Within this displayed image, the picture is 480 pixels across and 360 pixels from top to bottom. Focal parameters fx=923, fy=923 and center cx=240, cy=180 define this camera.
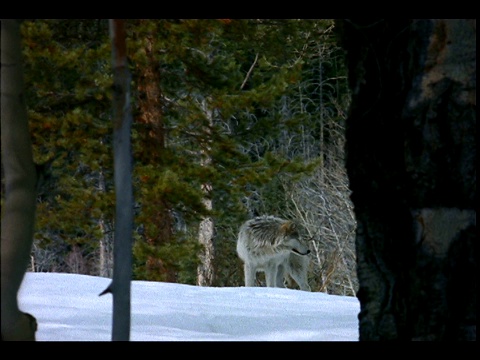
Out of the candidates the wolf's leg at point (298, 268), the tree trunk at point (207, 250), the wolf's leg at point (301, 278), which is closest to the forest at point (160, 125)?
the wolf's leg at point (298, 268)

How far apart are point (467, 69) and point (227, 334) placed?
235 centimetres

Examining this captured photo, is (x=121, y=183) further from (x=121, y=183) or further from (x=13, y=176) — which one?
(x=13, y=176)

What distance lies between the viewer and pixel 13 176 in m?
2.85

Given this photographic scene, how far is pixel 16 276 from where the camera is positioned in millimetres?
2838

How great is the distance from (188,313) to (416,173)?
8.88 ft

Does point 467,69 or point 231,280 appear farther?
point 231,280

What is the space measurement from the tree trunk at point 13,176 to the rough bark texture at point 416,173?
45.7 inches

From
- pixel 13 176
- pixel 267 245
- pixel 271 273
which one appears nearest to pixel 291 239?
pixel 267 245

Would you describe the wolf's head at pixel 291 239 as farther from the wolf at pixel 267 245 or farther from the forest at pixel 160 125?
the forest at pixel 160 125

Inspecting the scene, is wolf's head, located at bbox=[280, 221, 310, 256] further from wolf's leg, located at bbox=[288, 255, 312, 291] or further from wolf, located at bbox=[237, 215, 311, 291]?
wolf's leg, located at bbox=[288, 255, 312, 291]

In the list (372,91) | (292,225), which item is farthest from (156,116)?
(372,91)

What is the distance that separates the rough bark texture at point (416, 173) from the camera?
122 inches
